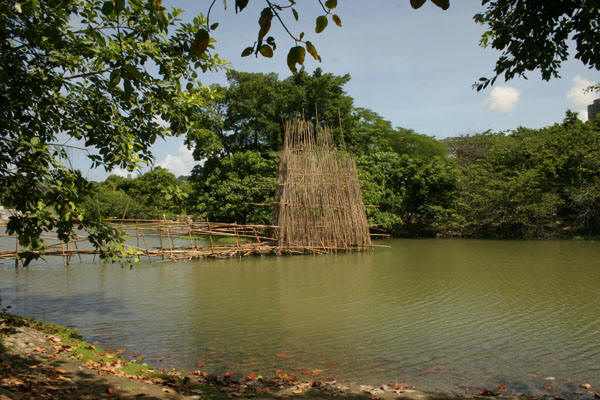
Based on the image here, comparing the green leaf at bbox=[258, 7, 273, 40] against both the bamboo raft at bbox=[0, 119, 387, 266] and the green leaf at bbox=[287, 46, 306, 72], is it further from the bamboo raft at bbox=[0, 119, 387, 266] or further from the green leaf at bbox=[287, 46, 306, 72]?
the bamboo raft at bbox=[0, 119, 387, 266]

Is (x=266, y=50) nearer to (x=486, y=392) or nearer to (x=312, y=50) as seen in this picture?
(x=312, y=50)

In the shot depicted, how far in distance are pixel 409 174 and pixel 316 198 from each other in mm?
10145

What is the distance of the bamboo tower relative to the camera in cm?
1485

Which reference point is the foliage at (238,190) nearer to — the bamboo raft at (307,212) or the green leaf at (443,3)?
the bamboo raft at (307,212)

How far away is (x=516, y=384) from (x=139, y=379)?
3590 millimetres

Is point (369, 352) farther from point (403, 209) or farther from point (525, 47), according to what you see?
point (403, 209)

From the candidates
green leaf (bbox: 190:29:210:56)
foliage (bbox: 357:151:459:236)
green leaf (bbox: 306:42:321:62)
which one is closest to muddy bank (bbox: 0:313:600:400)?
green leaf (bbox: 190:29:210:56)

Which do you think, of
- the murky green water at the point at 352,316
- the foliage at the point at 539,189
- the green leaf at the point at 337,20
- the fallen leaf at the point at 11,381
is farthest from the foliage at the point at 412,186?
Result: the green leaf at the point at 337,20

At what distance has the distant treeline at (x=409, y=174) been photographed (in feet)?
64.0

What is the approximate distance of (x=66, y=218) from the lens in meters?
4.20

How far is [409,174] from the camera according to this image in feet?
77.3

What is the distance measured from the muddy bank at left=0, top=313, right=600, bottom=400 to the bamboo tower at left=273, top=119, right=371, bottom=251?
1025cm

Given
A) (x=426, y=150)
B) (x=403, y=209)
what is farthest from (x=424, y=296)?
(x=426, y=150)

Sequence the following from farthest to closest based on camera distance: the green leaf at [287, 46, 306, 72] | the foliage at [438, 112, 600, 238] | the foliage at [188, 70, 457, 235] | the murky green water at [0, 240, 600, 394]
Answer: the foliage at [188, 70, 457, 235], the foliage at [438, 112, 600, 238], the murky green water at [0, 240, 600, 394], the green leaf at [287, 46, 306, 72]
